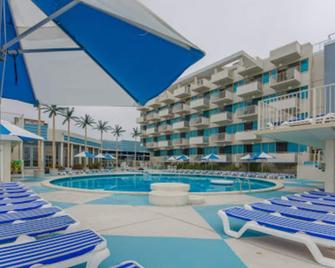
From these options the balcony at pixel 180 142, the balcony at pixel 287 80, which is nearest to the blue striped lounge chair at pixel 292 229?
the balcony at pixel 287 80

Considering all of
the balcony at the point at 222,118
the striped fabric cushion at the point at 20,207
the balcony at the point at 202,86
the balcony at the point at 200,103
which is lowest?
the striped fabric cushion at the point at 20,207

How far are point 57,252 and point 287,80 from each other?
2705 centimetres

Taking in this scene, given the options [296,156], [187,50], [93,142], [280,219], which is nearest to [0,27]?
[187,50]

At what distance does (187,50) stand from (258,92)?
92.5ft

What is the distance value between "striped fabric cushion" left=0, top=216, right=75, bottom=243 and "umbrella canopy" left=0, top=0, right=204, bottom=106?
2163mm

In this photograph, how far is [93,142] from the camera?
47.6m

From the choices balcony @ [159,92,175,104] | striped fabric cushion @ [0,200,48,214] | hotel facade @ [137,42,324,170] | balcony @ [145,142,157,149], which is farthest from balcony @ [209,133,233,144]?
striped fabric cushion @ [0,200,48,214]

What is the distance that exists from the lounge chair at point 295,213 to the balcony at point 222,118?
2731cm

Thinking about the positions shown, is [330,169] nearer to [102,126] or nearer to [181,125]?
[181,125]

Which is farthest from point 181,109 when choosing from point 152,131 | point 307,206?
point 307,206

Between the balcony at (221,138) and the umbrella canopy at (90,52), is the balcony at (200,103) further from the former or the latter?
the umbrella canopy at (90,52)

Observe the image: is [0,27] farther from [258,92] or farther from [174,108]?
[174,108]

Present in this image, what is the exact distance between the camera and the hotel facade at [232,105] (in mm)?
24969

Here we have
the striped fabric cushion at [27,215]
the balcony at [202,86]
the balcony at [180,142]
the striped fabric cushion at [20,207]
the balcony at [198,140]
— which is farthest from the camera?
the balcony at [180,142]
